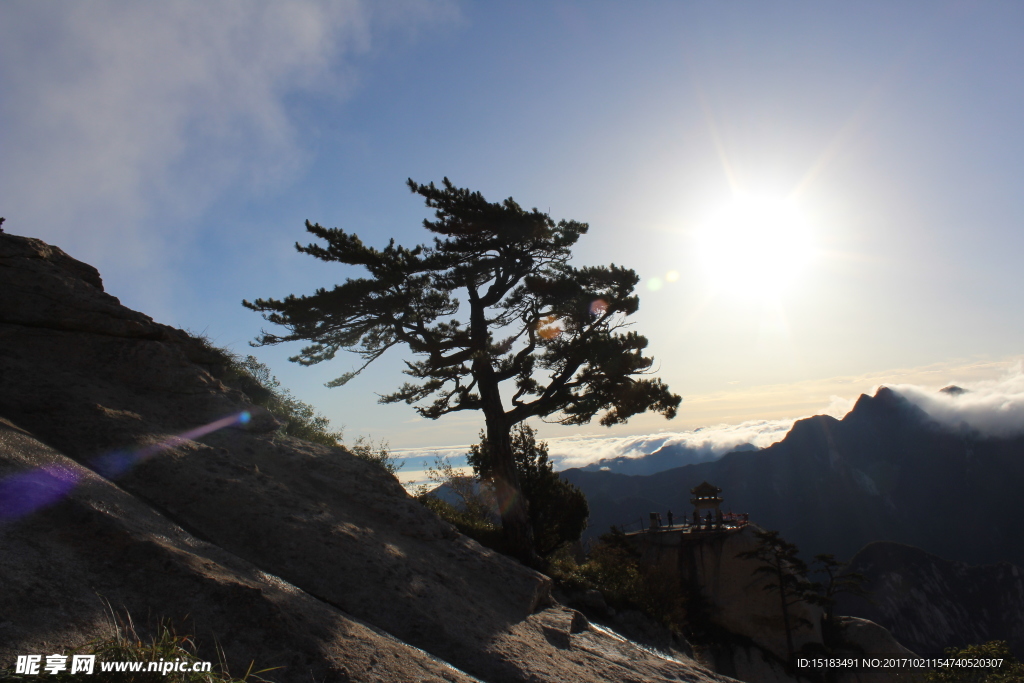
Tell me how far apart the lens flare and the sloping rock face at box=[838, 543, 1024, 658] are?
115m

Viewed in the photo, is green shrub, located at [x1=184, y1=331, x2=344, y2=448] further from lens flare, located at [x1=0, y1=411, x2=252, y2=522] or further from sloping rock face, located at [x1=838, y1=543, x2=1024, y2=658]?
sloping rock face, located at [x1=838, y1=543, x2=1024, y2=658]

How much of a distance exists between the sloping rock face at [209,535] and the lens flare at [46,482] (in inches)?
0.8

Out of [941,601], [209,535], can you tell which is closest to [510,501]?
[209,535]

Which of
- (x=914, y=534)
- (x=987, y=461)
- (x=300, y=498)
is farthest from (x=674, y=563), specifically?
(x=987, y=461)

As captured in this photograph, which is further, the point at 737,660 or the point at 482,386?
the point at 737,660

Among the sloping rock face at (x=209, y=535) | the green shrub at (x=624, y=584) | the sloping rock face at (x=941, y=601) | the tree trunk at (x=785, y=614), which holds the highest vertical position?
the sloping rock face at (x=209, y=535)

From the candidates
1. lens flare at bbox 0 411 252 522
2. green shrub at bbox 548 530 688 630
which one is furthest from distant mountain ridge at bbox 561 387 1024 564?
lens flare at bbox 0 411 252 522

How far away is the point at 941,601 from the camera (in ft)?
308

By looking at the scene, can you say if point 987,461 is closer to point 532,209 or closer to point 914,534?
point 914,534

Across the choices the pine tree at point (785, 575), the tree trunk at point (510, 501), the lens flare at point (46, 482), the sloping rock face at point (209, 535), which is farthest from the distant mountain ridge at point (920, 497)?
the lens flare at point (46, 482)

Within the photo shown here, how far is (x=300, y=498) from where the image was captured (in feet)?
24.9

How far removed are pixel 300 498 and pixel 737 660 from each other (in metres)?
26.8

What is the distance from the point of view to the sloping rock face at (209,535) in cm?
445

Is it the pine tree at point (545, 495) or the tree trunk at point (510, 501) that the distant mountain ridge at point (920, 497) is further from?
the tree trunk at point (510, 501)
